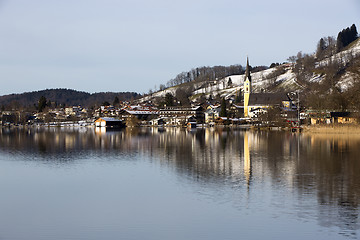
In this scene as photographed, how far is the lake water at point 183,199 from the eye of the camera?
429 inches

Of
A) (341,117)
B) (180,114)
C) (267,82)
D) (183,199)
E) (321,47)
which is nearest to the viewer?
(183,199)

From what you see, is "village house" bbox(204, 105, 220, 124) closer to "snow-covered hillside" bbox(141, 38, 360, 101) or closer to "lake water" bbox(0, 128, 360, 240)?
"snow-covered hillside" bbox(141, 38, 360, 101)

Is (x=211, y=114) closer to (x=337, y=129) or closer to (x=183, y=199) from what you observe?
(x=337, y=129)

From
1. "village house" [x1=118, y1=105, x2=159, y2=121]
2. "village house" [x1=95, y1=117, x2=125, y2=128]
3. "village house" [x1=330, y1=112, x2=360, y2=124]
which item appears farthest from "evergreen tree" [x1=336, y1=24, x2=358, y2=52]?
"village house" [x1=330, y1=112, x2=360, y2=124]

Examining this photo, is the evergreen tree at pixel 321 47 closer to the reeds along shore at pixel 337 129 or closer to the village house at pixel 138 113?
the village house at pixel 138 113

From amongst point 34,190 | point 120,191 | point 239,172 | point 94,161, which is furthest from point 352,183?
point 94,161

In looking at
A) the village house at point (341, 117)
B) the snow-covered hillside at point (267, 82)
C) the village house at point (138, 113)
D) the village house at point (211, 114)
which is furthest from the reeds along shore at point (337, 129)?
the snow-covered hillside at point (267, 82)

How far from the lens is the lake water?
10.9 meters

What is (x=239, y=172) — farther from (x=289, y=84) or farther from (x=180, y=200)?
(x=289, y=84)

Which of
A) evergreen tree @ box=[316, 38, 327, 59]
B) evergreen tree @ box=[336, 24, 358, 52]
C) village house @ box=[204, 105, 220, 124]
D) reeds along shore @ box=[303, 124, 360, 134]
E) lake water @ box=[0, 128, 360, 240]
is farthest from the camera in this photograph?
evergreen tree @ box=[316, 38, 327, 59]

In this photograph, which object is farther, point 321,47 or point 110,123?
point 321,47

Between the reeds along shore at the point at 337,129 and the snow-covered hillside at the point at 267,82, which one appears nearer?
the reeds along shore at the point at 337,129

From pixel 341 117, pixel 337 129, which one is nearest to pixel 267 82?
pixel 341 117

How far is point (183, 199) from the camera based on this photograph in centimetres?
1448
